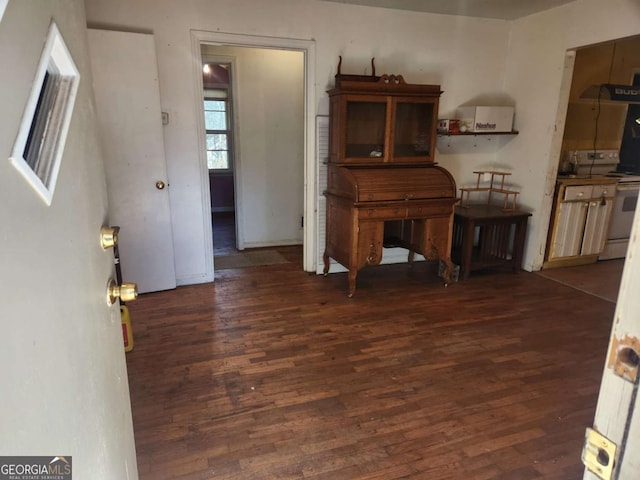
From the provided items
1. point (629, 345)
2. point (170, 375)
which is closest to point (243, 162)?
point (170, 375)

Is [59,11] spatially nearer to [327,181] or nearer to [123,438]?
[123,438]

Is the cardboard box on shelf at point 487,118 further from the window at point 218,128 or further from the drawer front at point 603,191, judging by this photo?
the window at point 218,128

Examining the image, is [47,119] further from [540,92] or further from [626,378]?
[540,92]

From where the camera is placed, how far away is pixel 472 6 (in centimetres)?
352

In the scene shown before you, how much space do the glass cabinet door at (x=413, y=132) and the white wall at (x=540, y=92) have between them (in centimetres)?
110

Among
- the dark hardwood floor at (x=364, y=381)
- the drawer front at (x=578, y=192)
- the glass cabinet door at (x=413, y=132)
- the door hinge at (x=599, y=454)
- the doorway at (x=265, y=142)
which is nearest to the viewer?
the door hinge at (x=599, y=454)

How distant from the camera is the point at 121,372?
106 cm

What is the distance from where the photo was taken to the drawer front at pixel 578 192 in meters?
→ 3.90

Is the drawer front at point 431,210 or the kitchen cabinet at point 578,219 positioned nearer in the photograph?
the drawer front at point 431,210

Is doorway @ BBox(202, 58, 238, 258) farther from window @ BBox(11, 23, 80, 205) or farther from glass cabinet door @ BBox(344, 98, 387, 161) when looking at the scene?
window @ BBox(11, 23, 80, 205)

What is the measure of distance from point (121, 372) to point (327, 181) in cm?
284

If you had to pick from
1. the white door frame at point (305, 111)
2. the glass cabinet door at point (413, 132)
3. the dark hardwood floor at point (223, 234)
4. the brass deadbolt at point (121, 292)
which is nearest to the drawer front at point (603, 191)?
the glass cabinet door at point (413, 132)

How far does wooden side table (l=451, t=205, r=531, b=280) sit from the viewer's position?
3.70 metres
